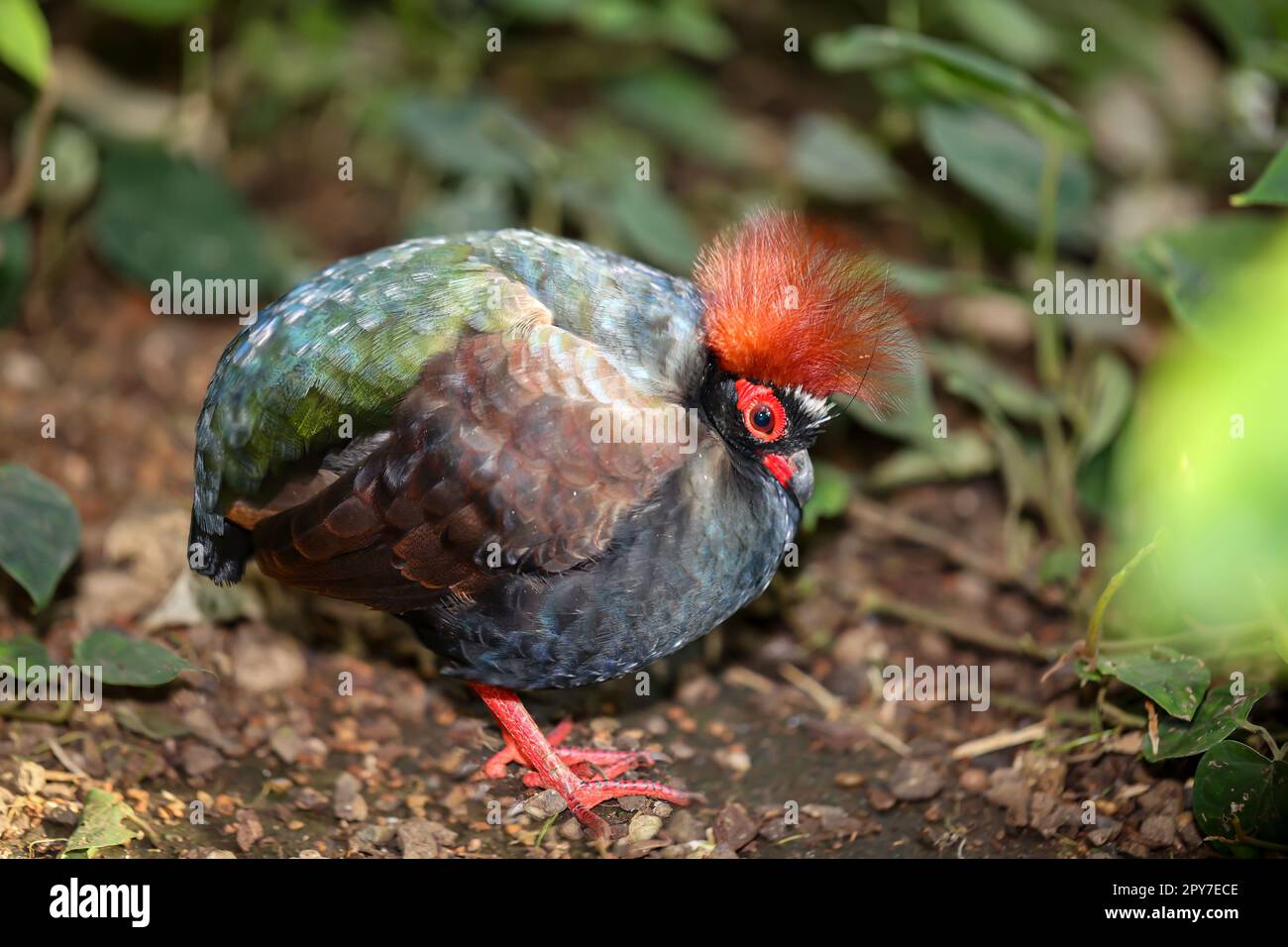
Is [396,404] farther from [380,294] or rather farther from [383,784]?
[383,784]

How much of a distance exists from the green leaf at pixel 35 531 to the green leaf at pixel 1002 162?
137 inches

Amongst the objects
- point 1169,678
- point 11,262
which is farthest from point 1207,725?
point 11,262

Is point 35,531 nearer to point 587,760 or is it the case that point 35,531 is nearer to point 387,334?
point 387,334

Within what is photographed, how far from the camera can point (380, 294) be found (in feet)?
11.9

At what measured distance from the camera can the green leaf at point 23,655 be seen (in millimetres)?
3619

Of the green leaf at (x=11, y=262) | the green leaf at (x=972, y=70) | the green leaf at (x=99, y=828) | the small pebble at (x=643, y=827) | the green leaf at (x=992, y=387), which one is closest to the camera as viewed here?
the green leaf at (x=99, y=828)

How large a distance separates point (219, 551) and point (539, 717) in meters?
1.12

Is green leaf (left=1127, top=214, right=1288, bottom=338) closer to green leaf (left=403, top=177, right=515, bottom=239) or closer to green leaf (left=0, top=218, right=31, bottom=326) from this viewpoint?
green leaf (left=403, top=177, right=515, bottom=239)

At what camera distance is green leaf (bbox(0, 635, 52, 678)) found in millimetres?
3619

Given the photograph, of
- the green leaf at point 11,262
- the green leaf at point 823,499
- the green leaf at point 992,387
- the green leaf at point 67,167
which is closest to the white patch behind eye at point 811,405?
the green leaf at point 823,499

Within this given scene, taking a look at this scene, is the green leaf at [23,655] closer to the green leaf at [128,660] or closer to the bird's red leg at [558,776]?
the green leaf at [128,660]

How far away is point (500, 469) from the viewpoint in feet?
11.0
